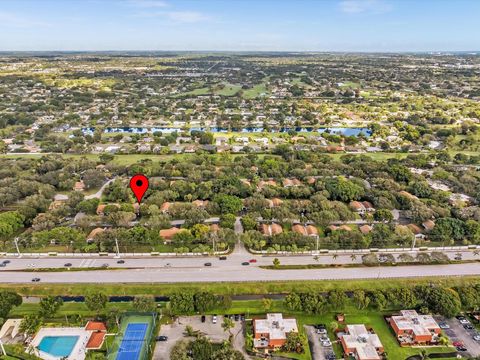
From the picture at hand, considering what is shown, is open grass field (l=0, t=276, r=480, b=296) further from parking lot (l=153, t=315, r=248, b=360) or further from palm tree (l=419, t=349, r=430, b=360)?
palm tree (l=419, t=349, r=430, b=360)

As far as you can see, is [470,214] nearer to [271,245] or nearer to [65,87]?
[271,245]

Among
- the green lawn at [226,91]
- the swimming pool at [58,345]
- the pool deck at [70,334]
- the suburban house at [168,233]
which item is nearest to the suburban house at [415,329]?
the suburban house at [168,233]

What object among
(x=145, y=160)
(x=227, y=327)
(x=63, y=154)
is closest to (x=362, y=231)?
(x=227, y=327)

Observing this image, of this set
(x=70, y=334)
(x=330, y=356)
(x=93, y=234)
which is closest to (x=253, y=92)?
(x=93, y=234)

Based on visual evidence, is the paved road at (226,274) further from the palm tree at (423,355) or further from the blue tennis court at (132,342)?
the palm tree at (423,355)

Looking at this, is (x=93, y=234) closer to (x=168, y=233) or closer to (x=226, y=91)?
(x=168, y=233)
